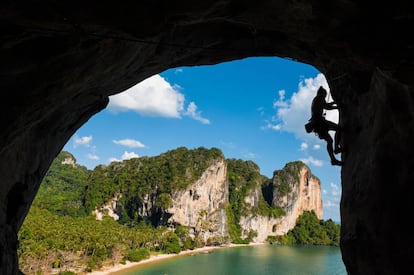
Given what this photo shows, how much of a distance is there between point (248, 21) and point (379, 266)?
16.5ft

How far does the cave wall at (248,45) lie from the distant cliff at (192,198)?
77024mm

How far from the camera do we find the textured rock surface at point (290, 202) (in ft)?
341

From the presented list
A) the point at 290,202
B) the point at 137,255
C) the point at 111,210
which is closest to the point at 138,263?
the point at 137,255

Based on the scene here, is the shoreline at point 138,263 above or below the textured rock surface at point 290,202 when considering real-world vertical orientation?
below

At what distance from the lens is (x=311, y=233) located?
10931cm

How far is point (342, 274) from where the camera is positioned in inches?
1906

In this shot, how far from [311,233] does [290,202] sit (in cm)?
1232

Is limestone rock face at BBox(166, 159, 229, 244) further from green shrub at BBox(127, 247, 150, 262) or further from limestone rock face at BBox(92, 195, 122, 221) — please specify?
green shrub at BBox(127, 247, 150, 262)

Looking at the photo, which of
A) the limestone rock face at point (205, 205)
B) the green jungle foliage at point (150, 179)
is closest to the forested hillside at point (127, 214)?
the green jungle foliage at point (150, 179)

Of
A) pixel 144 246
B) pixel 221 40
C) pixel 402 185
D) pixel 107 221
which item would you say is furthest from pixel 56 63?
pixel 107 221

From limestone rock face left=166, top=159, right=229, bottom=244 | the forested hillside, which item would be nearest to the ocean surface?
the forested hillside

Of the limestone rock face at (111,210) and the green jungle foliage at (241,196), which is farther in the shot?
the green jungle foliage at (241,196)

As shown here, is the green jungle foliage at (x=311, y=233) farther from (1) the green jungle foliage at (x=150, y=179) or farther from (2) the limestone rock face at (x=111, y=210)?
(2) the limestone rock face at (x=111, y=210)

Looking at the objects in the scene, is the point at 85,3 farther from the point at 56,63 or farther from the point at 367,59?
the point at 367,59
